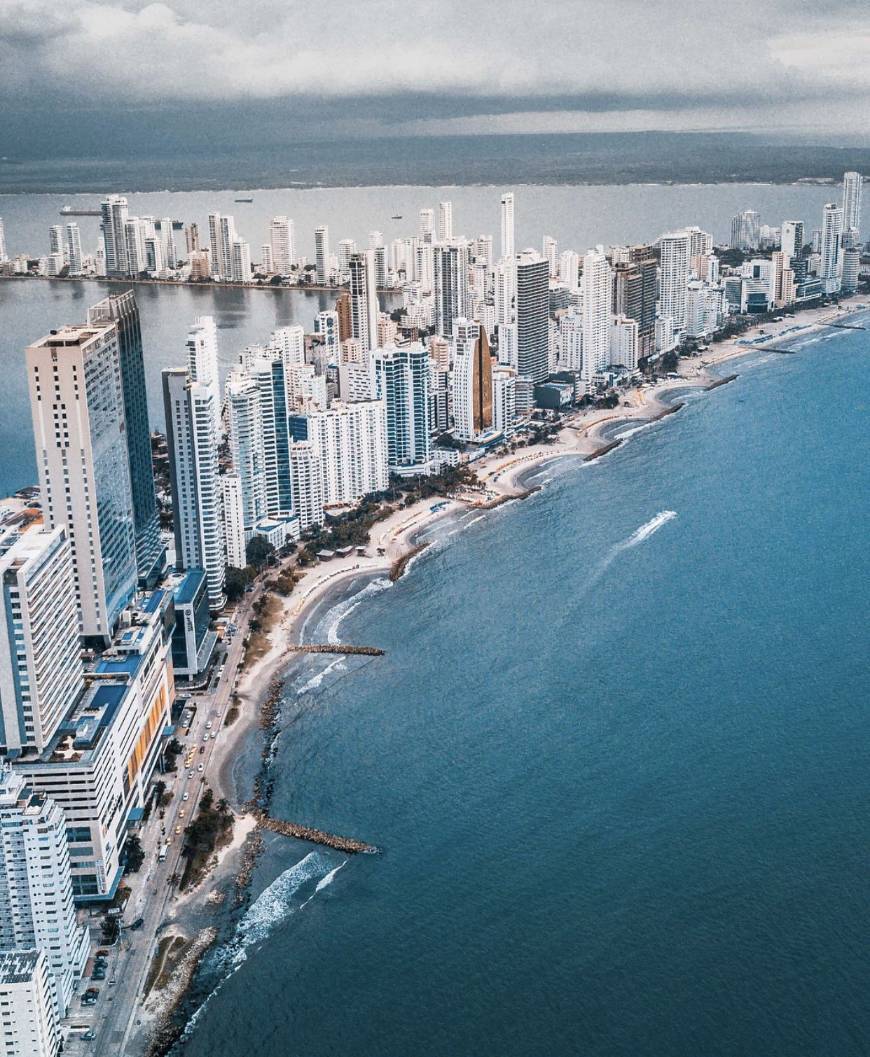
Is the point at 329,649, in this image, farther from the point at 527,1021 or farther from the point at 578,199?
the point at 578,199

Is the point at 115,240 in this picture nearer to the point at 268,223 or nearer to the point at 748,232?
the point at 268,223

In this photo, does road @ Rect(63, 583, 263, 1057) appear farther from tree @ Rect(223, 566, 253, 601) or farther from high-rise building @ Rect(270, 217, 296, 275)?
high-rise building @ Rect(270, 217, 296, 275)

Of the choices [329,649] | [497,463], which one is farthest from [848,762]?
[497,463]

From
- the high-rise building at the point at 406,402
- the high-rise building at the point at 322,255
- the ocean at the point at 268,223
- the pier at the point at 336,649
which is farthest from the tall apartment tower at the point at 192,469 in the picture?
the high-rise building at the point at 322,255

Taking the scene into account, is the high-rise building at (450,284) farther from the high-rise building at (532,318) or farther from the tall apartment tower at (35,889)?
the tall apartment tower at (35,889)

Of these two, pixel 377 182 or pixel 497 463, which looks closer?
pixel 497 463
